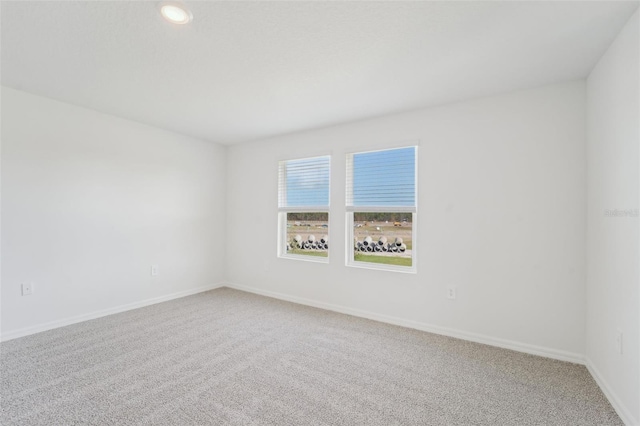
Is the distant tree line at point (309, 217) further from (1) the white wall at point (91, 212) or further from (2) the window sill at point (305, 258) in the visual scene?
(1) the white wall at point (91, 212)

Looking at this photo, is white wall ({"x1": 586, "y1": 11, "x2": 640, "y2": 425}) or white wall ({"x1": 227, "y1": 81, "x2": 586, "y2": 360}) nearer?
white wall ({"x1": 586, "y1": 11, "x2": 640, "y2": 425})

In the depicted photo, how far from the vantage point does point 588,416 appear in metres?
1.74

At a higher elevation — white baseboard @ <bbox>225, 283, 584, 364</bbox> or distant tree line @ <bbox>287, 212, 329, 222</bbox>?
distant tree line @ <bbox>287, 212, 329, 222</bbox>

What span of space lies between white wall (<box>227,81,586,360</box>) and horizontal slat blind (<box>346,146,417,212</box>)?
12 cm

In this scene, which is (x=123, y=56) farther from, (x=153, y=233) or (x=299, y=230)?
(x=299, y=230)

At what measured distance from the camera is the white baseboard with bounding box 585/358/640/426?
5.37 ft

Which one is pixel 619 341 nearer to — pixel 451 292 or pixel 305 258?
pixel 451 292

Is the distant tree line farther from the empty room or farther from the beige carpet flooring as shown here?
the beige carpet flooring

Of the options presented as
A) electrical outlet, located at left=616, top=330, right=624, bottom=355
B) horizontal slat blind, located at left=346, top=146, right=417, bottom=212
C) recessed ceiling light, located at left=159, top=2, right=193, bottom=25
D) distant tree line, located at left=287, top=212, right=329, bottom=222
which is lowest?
electrical outlet, located at left=616, top=330, right=624, bottom=355

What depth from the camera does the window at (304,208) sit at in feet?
12.7

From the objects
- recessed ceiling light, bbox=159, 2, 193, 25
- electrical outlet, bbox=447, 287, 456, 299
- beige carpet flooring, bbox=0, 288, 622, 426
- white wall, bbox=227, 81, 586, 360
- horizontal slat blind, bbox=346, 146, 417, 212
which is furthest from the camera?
horizontal slat blind, bbox=346, 146, 417, 212

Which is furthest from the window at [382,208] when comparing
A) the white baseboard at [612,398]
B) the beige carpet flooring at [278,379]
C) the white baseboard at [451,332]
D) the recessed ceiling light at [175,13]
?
the recessed ceiling light at [175,13]

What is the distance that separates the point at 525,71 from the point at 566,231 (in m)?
1.38

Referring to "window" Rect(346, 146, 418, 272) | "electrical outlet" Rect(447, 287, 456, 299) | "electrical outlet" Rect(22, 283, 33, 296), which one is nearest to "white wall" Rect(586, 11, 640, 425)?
"electrical outlet" Rect(447, 287, 456, 299)
